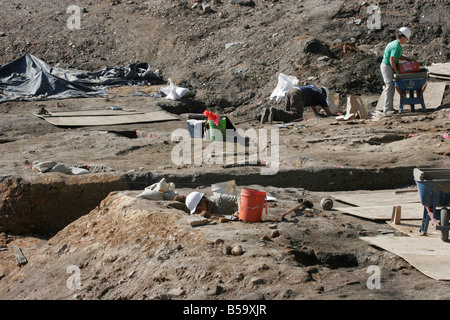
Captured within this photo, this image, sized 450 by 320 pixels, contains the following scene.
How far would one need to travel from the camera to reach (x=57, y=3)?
20859 millimetres

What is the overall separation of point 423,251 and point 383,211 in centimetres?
136

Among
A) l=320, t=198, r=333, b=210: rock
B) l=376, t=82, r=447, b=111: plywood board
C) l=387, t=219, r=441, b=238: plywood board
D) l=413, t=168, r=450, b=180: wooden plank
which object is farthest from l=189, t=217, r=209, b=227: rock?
l=376, t=82, r=447, b=111: plywood board

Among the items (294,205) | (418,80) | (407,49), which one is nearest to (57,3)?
(407,49)

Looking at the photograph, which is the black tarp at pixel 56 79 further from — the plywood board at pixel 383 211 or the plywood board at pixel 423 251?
the plywood board at pixel 423 251

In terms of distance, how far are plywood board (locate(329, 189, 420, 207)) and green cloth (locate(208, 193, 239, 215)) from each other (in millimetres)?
1389

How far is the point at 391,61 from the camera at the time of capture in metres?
10.4

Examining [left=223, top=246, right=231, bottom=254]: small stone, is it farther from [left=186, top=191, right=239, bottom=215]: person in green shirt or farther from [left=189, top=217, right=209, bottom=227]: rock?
[left=186, top=191, right=239, bottom=215]: person in green shirt

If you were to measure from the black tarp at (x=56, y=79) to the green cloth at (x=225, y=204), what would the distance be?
9.06m

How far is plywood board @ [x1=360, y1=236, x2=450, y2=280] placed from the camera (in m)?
3.79

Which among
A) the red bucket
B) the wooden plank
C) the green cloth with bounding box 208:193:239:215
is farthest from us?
the red bucket

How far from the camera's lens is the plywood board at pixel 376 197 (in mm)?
6102

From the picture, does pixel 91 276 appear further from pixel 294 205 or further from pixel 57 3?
pixel 57 3
